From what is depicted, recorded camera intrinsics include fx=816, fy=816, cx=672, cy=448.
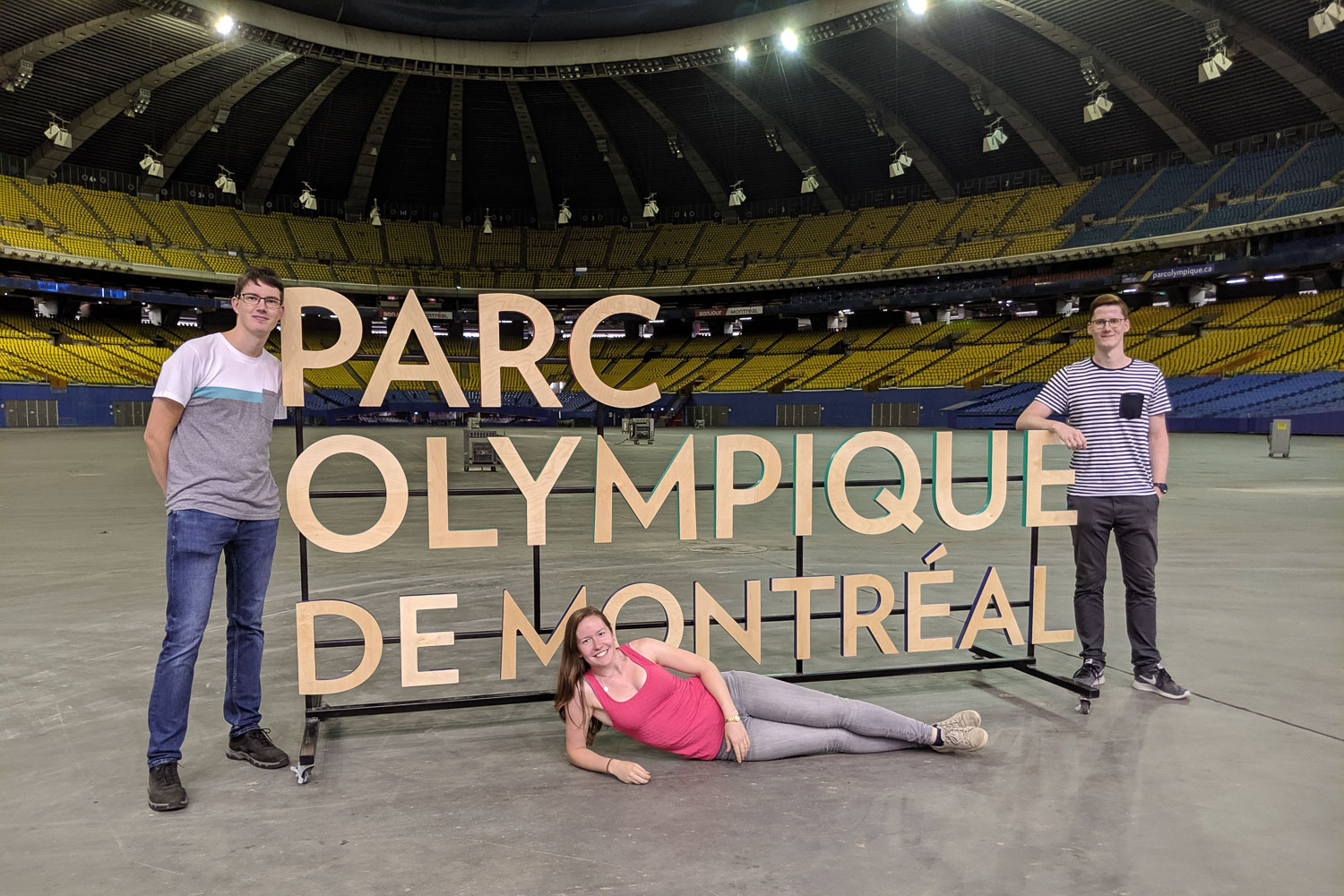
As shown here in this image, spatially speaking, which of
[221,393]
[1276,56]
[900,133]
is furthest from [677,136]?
[221,393]

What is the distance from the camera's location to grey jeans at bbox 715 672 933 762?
3.41m

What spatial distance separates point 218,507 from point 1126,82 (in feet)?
131

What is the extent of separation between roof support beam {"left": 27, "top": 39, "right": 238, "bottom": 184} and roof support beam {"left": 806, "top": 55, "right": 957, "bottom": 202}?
24543 millimetres

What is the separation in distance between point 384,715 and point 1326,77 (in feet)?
134

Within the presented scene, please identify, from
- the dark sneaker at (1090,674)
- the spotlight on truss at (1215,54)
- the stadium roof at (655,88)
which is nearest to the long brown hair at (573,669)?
the dark sneaker at (1090,674)

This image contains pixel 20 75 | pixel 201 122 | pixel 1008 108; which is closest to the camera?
pixel 20 75

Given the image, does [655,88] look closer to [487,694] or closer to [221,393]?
[487,694]

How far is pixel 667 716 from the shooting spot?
A: 11.0 feet

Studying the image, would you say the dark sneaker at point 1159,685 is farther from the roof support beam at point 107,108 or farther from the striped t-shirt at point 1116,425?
the roof support beam at point 107,108

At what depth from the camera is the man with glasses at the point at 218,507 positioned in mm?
3086

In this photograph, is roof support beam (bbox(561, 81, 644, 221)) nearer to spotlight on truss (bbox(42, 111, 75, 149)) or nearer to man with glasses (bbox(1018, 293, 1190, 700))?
spotlight on truss (bbox(42, 111, 75, 149))

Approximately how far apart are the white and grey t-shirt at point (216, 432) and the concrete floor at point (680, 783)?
110cm

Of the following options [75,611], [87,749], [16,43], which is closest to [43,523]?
[75,611]

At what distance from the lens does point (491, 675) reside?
14.6ft
